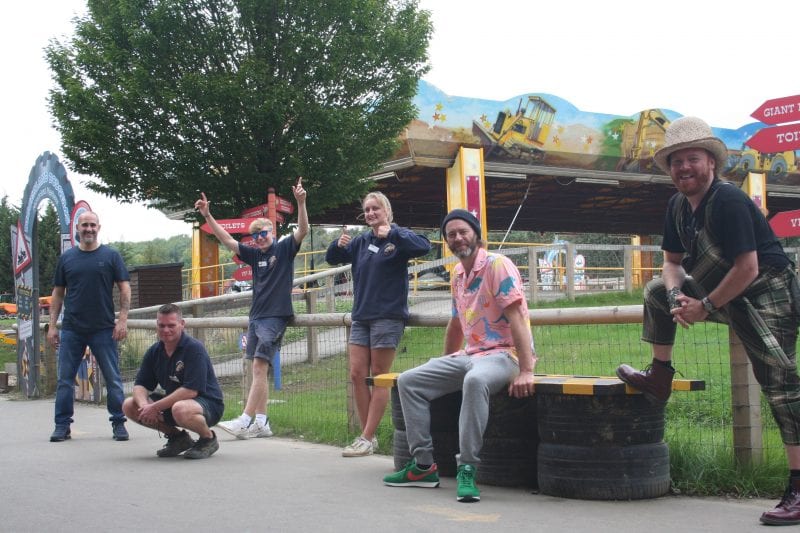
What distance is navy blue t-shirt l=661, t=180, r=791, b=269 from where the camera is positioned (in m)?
3.99

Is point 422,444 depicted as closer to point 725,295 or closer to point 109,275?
point 725,295

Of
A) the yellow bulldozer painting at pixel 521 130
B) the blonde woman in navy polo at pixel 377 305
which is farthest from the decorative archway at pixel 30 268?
the yellow bulldozer painting at pixel 521 130

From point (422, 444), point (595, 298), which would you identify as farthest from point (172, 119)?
point (422, 444)

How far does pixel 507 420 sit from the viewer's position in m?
5.15

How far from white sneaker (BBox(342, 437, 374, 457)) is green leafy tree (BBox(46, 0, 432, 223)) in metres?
12.7

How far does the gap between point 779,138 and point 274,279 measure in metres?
4.97

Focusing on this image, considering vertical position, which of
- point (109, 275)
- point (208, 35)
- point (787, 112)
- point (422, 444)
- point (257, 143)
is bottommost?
point (422, 444)

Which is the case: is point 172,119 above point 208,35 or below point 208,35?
below

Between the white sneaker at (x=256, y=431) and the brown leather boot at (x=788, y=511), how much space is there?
4.74 meters

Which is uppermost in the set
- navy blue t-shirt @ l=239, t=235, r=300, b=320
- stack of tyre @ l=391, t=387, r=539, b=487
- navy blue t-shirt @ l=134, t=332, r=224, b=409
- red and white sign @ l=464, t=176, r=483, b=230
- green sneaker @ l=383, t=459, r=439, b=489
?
red and white sign @ l=464, t=176, r=483, b=230

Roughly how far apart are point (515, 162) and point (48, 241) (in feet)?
105

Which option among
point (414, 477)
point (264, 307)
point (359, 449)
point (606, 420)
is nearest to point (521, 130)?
point (264, 307)

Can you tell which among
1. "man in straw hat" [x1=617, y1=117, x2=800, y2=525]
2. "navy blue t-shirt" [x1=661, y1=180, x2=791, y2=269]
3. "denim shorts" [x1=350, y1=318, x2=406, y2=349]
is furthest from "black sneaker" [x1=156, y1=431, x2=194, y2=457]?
"navy blue t-shirt" [x1=661, y1=180, x2=791, y2=269]

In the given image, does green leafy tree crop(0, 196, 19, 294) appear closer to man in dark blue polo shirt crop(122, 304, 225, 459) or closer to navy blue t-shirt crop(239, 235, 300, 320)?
navy blue t-shirt crop(239, 235, 300, 320)
